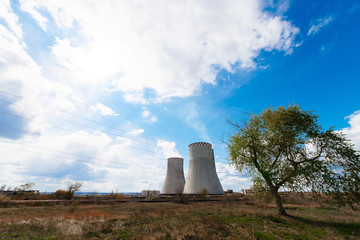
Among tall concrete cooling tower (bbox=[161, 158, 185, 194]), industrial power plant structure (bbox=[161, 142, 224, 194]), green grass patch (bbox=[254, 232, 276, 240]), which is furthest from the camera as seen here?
tall concrete cooling tower (bbox=[161, 158, 185, 194])

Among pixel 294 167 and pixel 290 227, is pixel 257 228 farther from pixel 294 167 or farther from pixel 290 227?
pixel 294 167

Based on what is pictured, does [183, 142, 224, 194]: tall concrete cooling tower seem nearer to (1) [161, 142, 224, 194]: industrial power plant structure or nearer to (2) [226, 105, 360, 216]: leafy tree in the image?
(1) [161, 142, 224, 194]: industrial power plant structure

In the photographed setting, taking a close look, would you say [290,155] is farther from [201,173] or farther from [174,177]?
[174,177]

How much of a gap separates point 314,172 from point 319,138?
2.50m

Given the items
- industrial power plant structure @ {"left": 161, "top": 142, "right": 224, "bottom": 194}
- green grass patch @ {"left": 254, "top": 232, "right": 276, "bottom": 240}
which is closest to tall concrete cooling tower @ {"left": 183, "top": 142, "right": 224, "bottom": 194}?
industrial power plant structure @ {"left": 161, "top": 142, "right": 224, "bottom": 194}

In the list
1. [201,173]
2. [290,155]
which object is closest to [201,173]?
[201,173]

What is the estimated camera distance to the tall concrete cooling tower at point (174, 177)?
4516 cm

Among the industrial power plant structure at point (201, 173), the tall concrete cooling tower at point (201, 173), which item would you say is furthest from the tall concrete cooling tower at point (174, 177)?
the tall concrete cooling tower at point (201, 173)

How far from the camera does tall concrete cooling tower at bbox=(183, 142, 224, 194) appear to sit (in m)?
38.2

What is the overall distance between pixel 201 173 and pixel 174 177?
11.5 m

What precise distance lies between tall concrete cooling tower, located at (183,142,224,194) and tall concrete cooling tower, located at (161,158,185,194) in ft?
20.9

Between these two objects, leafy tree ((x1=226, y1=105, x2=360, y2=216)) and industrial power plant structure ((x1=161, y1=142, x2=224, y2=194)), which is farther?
industrial power plant structure ((x1=161, y1=142, x2=224, y2=194))

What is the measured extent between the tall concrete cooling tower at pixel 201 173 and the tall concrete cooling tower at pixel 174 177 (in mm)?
6385

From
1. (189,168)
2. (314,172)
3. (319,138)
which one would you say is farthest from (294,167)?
(189,168)
